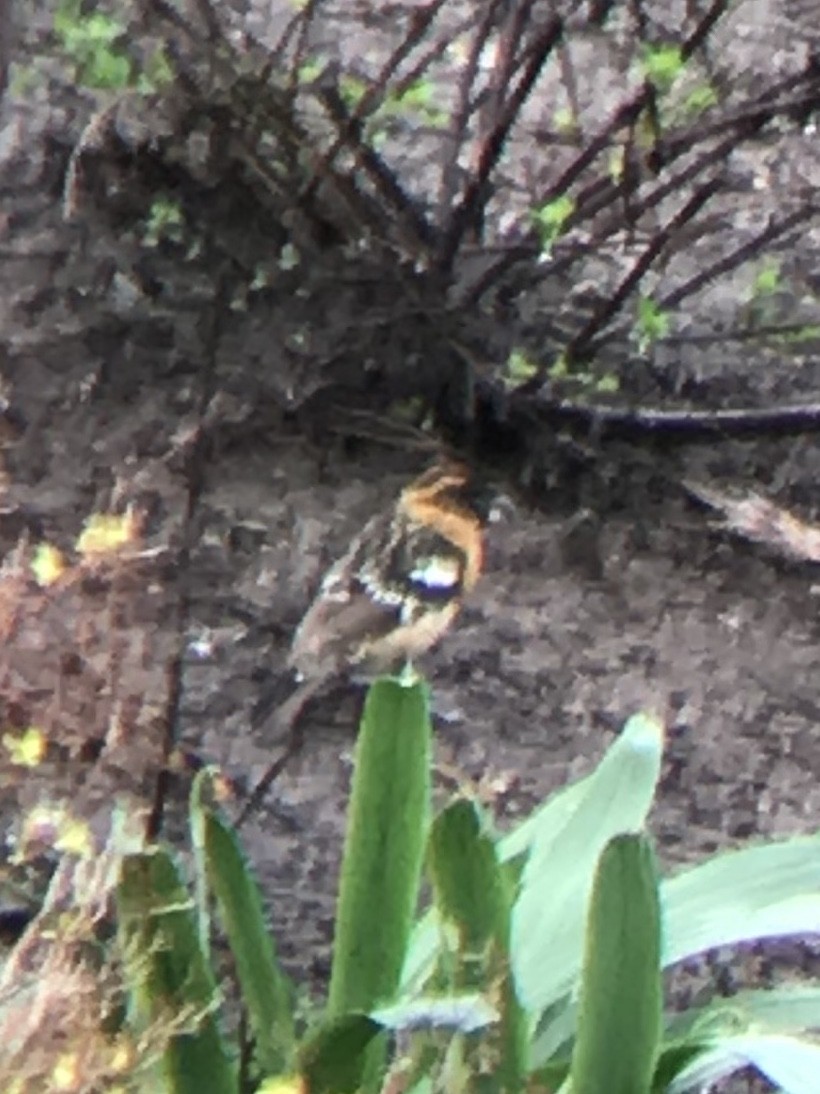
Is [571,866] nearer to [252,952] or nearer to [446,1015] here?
[252,952]

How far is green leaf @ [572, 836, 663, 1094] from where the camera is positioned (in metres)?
1.92

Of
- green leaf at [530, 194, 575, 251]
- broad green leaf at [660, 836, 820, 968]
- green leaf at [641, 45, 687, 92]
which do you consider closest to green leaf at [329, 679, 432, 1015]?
broad green leaf at [660, 836, 820, 968]

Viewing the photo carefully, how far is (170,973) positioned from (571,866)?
1.43 ft

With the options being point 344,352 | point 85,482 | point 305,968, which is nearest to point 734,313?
point 344,352

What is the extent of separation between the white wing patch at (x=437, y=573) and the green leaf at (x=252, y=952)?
1333mm

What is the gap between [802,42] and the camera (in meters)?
4.93

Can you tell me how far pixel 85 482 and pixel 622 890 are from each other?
2242mm

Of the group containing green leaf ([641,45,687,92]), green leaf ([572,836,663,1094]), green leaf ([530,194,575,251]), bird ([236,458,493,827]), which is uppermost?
green leaf ([641,45,687,92])

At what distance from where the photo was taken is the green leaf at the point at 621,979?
1.92m

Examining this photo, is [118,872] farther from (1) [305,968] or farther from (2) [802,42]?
(2) [802,42]

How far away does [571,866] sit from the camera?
91.7 inches

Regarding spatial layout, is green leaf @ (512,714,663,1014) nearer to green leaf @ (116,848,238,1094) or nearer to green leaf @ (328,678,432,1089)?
green leaf @ (328,678,432,1089)

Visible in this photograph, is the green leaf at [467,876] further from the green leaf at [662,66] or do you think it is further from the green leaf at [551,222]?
the green leaf at [551,222]

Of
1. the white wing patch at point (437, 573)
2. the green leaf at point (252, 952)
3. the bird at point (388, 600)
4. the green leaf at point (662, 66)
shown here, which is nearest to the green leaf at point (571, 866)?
the green leaf at point (252, 952)
